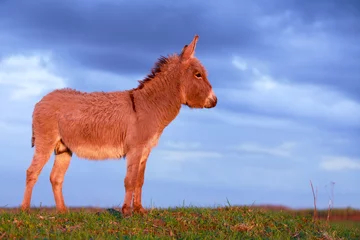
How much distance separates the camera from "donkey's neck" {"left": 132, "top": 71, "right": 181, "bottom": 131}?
44.1 ft

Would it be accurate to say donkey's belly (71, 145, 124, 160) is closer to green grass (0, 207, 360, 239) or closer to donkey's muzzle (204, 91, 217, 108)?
green grass (0, 207, 360, 239)

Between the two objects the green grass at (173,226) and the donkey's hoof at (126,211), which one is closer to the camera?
the green grass at (173,226)

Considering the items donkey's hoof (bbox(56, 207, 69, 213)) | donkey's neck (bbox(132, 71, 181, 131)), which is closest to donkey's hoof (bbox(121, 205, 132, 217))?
donkey's hoof (bbox(56, 207, 69, 213))

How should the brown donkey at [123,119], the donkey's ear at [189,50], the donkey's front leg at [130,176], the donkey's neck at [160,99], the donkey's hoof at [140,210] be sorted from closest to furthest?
the donkey's front leg at [130,176] < the donkey's hoof at [140,210] < the brown donkey at [123,119] < the donkey's neck at [160,99] < the donkey's ear at [189,50]

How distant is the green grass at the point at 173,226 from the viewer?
10477 mm

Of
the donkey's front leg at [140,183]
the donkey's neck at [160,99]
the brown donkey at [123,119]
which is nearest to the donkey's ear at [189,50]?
the brown donkey at [123,119]

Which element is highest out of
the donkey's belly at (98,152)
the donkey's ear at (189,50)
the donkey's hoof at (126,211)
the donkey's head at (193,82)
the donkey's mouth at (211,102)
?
the donkey's ear at (189,50)

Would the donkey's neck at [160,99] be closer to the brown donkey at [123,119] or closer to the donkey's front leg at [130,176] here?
the brown donkey at [123,119]

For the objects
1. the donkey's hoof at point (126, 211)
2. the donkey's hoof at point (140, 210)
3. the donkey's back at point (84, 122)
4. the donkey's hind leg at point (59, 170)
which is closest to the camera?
the donkey's hoof at point (126, 211)

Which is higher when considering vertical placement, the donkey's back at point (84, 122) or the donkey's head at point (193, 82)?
the donkey's head at point (193, 82)

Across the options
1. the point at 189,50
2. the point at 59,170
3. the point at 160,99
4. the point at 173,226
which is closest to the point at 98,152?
the point at 59,170

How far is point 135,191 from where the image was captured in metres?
13.3

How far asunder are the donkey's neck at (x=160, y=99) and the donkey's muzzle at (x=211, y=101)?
745 mm

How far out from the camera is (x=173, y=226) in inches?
451
